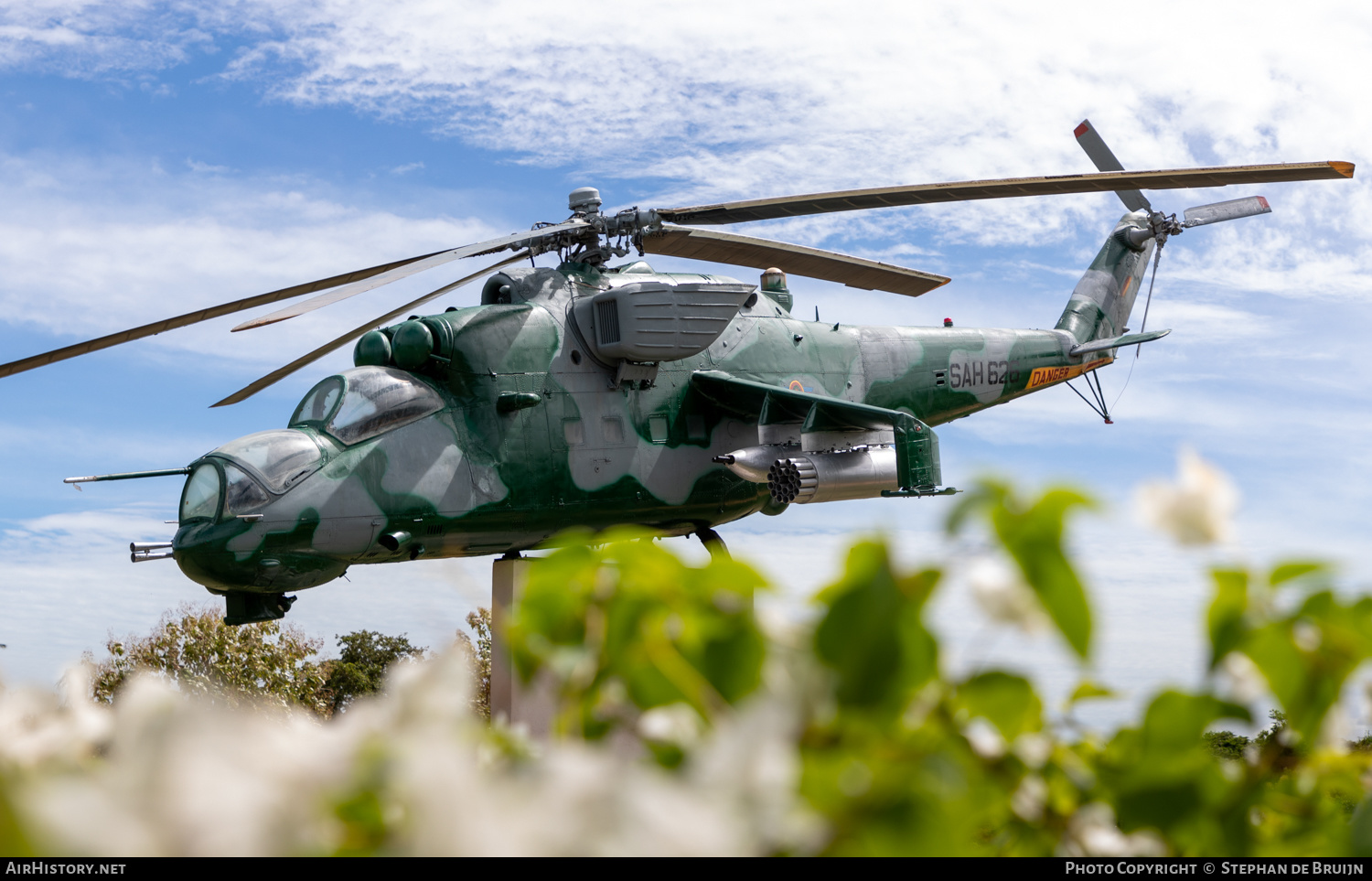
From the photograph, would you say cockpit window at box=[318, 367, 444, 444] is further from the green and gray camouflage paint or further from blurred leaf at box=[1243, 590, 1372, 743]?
blurred leaf at box=[1243, 590, 1372, 743]

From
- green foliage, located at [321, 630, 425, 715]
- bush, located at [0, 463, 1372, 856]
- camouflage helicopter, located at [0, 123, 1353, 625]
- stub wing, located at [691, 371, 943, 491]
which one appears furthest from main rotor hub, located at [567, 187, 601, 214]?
green foliage, located at [321, 630, 425, 715]

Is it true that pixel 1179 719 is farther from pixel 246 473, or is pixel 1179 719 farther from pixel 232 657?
pixel 232 657

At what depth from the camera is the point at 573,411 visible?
9.45 m

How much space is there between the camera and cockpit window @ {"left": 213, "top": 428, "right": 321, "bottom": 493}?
8.09 m

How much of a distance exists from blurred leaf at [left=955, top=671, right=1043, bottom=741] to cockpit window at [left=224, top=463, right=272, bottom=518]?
25.9 feet

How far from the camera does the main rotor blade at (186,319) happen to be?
711cm

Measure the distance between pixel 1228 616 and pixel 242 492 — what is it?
26.3 ft

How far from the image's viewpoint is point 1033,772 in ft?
3.68

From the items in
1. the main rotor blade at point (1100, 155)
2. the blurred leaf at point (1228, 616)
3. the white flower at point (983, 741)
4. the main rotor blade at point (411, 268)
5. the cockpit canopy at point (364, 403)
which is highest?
the main rotor blade at point (1100, 155)

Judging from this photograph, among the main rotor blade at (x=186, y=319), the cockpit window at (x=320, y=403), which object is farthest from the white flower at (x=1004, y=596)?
the cockpit window at (x=320, y=403)

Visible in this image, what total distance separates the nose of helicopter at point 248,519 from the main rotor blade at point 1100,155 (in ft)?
41.5

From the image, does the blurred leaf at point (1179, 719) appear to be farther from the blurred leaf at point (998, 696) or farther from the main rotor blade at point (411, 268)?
the main rotor blade at point (411, 268)

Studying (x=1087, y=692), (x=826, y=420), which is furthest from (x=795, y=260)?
(x=1087, y=692)

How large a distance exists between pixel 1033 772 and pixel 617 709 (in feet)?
1.48
